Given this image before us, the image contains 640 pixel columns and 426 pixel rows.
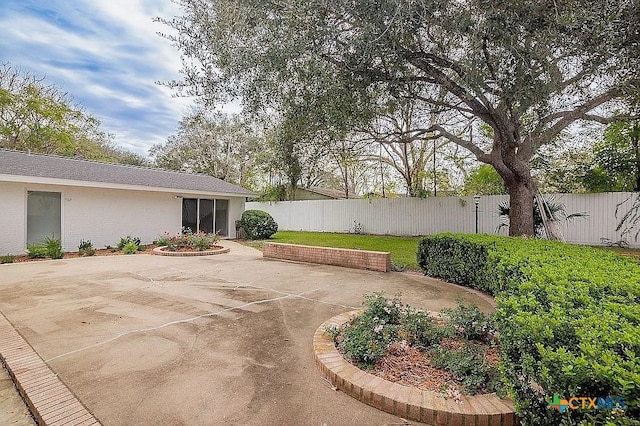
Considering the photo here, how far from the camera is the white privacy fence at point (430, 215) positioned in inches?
437

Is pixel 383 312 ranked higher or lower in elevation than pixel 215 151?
lower

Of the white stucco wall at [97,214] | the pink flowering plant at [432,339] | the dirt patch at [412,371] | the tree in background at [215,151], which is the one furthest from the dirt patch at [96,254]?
the tree in background at [215,151]

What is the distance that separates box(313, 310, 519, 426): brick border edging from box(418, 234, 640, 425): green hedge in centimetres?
35

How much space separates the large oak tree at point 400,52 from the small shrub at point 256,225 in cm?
805

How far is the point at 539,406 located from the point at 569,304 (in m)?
0.64

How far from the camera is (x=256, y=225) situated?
1511 cm

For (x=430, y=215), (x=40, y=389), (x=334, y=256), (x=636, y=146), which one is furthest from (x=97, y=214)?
(x=636, y=146)

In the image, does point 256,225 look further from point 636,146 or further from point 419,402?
point 636,146

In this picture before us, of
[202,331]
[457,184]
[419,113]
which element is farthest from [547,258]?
[457,184]

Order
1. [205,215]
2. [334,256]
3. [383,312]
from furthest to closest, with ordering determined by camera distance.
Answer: [205,215]
[334,256]
[383,312]

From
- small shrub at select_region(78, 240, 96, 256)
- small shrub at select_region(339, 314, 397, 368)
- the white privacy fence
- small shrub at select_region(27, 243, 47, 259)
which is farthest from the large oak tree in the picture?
small shrub at select_region(27, 243, 47, 259)

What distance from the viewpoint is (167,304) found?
505 centimetres

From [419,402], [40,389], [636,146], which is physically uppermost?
[636,146]

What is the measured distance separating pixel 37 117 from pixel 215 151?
37.2ft
